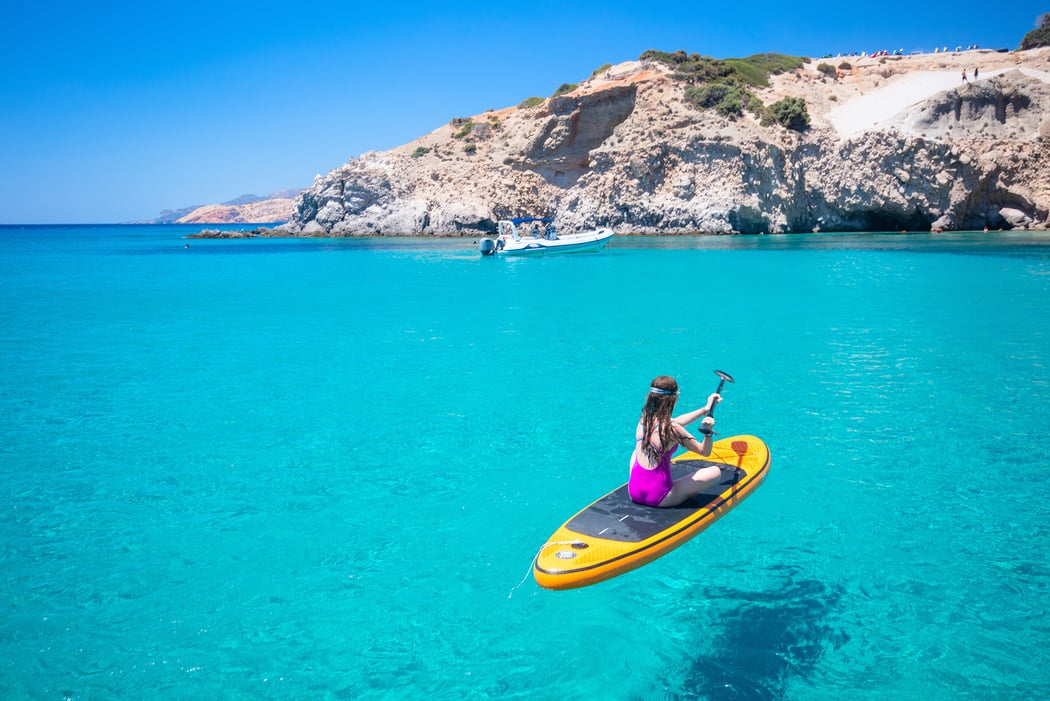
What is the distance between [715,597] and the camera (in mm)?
6461

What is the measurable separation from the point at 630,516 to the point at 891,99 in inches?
2954

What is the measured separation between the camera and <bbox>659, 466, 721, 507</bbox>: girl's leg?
20.6ft

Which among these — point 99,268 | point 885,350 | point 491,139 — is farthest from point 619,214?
point 885,350

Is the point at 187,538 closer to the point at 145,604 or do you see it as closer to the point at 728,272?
the point at 145,604

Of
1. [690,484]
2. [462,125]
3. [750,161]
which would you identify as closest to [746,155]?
[750,161]

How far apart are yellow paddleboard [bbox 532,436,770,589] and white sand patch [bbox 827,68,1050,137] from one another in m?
65.7

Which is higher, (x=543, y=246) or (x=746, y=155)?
(x=746, y=155)

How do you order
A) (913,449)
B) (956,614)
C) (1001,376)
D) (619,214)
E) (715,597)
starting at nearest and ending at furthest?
1. (956,614)
2. (715,597)
3. (913,449)
4. (1001,376)
5. (619,214)

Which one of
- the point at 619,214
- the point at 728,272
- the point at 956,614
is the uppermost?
the point at 619,214

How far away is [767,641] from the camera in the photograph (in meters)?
5.78

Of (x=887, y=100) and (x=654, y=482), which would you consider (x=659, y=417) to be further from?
(x=887, y=100)

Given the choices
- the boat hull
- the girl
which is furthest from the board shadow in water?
the boat hull

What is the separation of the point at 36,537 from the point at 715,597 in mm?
7627

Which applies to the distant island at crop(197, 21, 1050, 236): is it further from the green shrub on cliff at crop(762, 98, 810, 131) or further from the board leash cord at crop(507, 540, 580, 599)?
the board leash cord at crop(507, 540, 580, 599)
